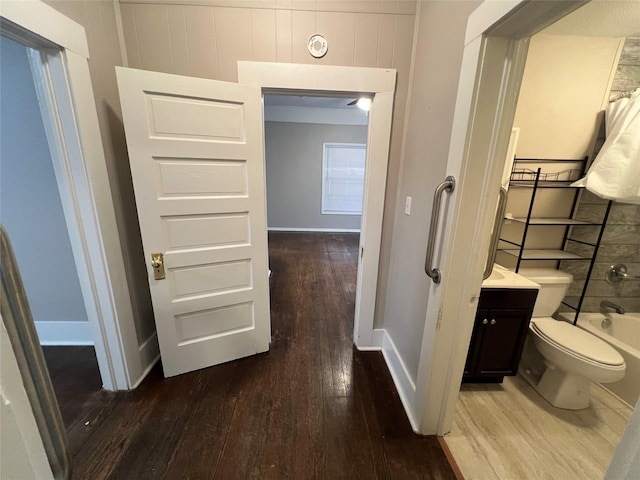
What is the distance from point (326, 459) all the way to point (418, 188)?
1.51 meters

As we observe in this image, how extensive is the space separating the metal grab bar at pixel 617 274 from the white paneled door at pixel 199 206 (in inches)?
105

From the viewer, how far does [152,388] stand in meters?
1.68

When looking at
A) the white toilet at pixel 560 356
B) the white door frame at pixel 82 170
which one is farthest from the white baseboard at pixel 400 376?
the white door frame at pixel 82 170

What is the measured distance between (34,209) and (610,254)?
14.0ft

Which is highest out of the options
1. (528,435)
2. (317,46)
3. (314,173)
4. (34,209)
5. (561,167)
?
(317,46)

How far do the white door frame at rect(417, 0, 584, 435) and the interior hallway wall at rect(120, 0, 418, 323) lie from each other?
733 mm

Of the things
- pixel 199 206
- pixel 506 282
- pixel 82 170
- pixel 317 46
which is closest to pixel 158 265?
pixel 199 206

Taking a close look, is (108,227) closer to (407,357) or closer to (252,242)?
(252,242)

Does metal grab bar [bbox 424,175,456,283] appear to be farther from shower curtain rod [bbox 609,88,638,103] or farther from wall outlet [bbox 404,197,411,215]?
shower curtain rod [bbox 609,88,638,103]

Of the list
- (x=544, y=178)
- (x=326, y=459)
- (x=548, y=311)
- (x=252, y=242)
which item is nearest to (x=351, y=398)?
(x=326, y=459)

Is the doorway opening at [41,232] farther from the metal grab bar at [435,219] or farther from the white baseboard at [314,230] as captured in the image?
the white baseboard at [314,230]

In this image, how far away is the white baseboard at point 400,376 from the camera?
1.54 meters

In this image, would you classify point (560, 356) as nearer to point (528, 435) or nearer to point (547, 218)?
point (528, 435)

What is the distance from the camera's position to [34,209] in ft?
5.95
